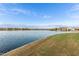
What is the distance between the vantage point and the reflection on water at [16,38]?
6.56ft

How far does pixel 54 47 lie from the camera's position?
6.54ft

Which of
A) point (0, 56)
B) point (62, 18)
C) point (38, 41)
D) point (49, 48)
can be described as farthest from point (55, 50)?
point (0, 56)

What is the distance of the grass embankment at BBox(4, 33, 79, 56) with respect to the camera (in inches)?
77.3

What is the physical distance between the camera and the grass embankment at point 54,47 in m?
1.96

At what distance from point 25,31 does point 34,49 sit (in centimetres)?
21

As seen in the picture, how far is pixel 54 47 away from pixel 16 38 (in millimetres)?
404

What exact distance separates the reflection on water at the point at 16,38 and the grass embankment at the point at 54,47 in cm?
5

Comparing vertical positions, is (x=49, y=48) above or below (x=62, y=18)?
below

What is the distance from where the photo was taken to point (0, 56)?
1963mm

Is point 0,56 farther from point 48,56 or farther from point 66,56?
point 66,56

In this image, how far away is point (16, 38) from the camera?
6.64ft

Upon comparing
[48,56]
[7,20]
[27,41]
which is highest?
[7,20]

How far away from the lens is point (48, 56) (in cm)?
196

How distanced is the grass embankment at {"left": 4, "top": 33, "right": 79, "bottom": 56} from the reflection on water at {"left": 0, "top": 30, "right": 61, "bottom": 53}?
0.18 feet
